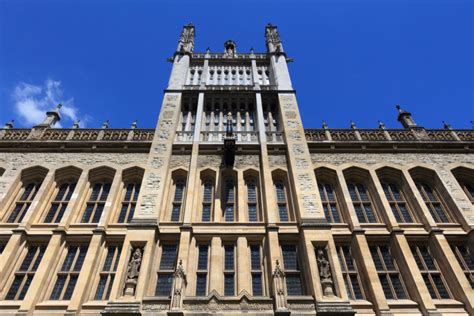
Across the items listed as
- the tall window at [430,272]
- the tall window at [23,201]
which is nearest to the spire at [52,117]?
the tall window at [23,201]

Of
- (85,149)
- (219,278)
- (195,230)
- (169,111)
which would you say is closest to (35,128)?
(85,149)

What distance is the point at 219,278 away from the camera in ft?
38.8

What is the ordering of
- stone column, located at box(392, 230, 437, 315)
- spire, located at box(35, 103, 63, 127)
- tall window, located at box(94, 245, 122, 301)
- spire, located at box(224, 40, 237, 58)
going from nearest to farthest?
stone column, located at box(392, 230, 437, 315) < tall window, located at box(94, 245, 122, 301) < spire, located at box(35, 103, 63, 127) < spire, located at box(224, 40, 237, 58)

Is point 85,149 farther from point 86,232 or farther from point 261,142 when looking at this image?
point 261,142

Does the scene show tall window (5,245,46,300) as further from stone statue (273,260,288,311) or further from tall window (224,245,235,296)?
stone statue (273,260,288,311)

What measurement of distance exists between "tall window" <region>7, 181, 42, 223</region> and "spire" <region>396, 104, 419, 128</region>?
2167cm

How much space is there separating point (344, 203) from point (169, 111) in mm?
11196

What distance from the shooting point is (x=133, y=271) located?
11203mm

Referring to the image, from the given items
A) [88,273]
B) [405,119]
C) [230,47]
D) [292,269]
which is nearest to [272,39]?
[230,47]

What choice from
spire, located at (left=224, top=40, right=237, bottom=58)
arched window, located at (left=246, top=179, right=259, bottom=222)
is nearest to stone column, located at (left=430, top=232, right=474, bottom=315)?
arched window, located at (left=246, top=179, right=259, bottom=222)

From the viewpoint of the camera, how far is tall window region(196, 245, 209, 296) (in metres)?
11.8

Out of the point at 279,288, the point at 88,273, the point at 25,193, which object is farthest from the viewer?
the point at 25,193

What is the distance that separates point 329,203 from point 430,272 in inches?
195

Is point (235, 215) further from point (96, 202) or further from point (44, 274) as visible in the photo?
point (44, 274)
